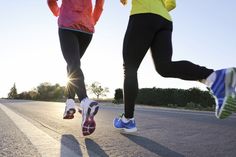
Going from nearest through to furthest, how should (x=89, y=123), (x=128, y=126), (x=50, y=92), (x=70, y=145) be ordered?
1. (x=70, y=145)
2. (x=89, y=123)
3. (x=128, y=126)
4. (x=50, y=92)

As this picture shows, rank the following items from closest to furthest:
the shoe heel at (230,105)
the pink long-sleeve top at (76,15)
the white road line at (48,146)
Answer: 1. the white road line at (48,146)
2. the shoe heel at (230,105)
3. the pink long-sleeve top at (76,15)

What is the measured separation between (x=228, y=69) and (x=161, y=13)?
1.11 meters

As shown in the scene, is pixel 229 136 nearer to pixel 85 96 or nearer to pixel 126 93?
pixel 126 93

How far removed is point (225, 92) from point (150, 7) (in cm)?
128

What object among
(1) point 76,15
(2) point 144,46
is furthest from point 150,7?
(1) point 76,15

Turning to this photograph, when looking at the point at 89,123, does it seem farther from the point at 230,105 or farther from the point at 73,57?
the point at 230,105

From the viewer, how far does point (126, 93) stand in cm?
446

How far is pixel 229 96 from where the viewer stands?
3.31m

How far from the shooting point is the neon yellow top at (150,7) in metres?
4.18

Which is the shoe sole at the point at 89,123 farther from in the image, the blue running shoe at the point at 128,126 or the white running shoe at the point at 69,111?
the blue running shoe at the point at 128,126

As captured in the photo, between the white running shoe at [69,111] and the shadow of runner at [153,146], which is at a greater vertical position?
the white running shoe at [69,111]

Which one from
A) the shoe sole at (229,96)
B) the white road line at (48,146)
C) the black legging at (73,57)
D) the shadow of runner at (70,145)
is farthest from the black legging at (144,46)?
the white road line at (48,146)

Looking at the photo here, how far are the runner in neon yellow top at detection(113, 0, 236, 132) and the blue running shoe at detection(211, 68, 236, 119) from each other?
213mm

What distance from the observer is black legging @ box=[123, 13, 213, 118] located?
4.10 metres
